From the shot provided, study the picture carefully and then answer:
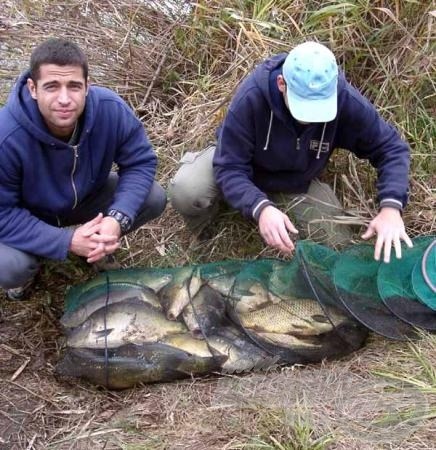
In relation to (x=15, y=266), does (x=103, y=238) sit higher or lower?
higher

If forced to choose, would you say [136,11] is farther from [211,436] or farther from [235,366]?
[211,436]

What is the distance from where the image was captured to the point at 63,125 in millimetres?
2672

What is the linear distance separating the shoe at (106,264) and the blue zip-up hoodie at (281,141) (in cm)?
67

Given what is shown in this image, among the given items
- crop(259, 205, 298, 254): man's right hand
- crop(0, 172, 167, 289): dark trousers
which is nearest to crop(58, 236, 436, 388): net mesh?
crop(259, 205, 298, 254): man's right hand

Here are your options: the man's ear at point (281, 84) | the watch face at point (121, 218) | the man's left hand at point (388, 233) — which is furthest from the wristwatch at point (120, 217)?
the man's left hand at point (388, 233)

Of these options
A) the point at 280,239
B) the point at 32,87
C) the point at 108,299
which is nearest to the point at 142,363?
the point at 108,299

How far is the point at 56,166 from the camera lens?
9.19 ft

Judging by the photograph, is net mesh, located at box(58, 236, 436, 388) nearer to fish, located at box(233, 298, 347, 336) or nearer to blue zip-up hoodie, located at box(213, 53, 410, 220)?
fish, located at box(233, 298, 347, 336)

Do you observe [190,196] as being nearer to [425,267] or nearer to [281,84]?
[281,84]

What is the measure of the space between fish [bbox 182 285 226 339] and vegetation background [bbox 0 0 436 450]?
0.21 m


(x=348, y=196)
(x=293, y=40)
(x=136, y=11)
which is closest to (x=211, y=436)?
(x=348, y=196)

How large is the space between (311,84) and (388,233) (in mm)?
637

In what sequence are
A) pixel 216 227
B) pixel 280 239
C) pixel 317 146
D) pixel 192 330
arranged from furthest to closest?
pixel 216 227 → pixel 317 146 → pixel 192 330 → pixel 280 239

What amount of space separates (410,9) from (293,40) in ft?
2.00
